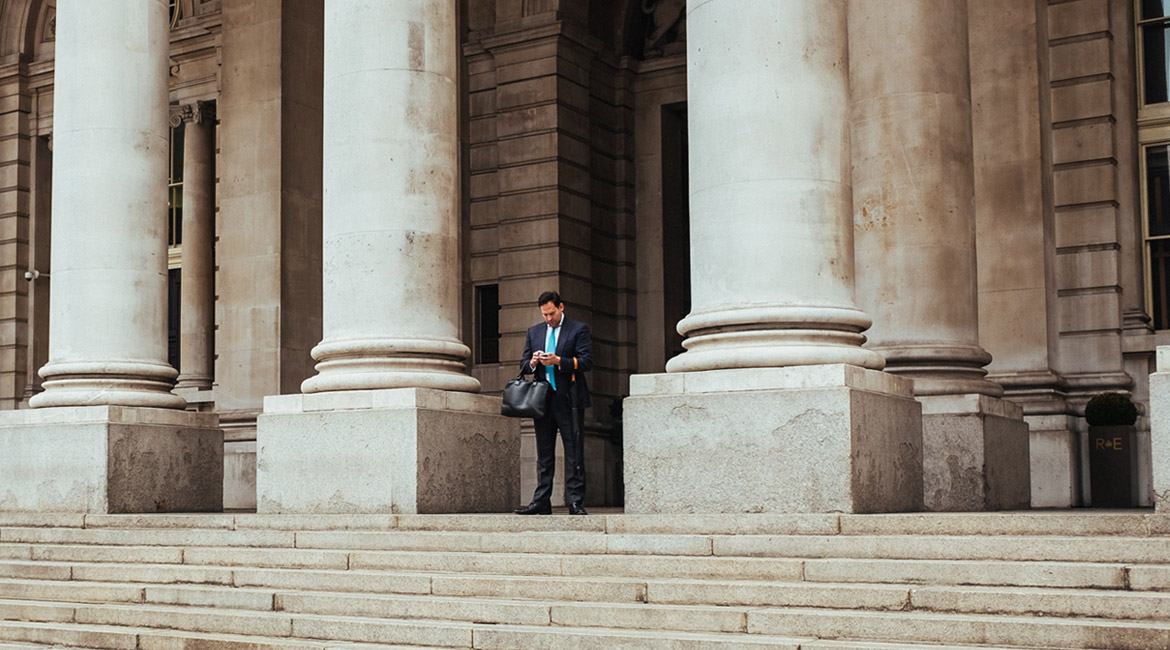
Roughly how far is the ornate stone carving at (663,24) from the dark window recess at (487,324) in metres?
5.81

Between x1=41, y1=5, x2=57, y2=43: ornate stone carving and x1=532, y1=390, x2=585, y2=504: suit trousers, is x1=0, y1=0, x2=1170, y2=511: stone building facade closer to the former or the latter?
x1=41, y1=5, x2=57, y2=43: ornate stone carving

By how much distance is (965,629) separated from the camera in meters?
9.15

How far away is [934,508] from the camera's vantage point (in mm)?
15781

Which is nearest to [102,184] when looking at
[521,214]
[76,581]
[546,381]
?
[76,581]

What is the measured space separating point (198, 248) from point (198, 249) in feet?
0.09

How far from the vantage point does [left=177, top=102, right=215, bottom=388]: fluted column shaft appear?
2889 centimetres

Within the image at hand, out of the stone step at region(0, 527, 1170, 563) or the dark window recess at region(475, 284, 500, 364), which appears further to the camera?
the dark window recess at region(475, 284, 500, 364)

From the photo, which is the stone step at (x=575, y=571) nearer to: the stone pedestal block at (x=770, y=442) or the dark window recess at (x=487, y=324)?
the stone pedestal block at (x=770, y=442)

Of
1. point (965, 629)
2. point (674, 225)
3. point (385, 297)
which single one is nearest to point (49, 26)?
point (674, 225)

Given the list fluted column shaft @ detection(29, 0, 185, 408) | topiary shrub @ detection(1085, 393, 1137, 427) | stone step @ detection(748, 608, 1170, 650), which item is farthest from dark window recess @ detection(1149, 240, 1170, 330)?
fluted column shaft @ detection(29, 0, 185, 408)

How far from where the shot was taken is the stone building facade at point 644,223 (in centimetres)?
1324

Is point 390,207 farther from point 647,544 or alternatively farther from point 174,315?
point 174,315

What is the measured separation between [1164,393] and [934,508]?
5029 millimetres

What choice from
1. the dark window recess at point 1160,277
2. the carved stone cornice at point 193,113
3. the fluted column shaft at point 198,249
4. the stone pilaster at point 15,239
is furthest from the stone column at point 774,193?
the stone pilaster at point 15,239
